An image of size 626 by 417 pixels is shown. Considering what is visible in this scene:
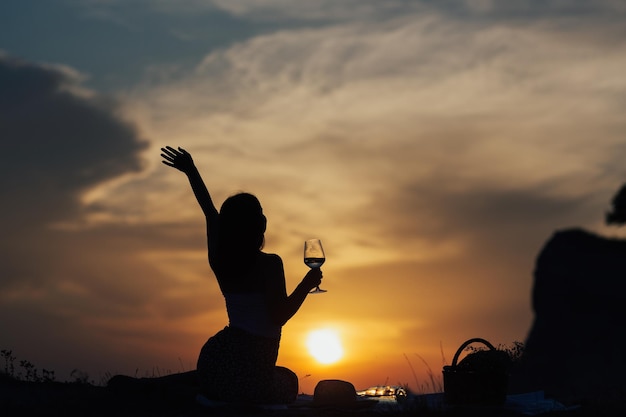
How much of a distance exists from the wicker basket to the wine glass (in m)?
2.21

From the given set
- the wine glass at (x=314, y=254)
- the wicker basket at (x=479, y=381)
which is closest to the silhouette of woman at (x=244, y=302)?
the wine glass at (x=314, y=254)

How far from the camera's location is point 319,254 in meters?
10.4

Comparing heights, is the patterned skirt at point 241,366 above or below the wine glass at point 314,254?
below

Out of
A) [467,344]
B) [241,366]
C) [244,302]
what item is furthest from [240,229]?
[467,344]

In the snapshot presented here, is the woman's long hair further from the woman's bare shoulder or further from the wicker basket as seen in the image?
the wicker basket

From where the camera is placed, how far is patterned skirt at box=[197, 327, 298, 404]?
34.4 feet

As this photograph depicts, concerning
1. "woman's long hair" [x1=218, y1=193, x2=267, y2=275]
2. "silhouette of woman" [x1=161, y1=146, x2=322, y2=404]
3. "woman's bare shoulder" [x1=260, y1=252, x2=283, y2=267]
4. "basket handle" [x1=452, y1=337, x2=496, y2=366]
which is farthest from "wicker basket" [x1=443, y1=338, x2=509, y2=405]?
"woman's long hair" [x1=218, y1=193, x2=267, y2=275]

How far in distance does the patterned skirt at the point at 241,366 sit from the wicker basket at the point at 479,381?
2.29 metres

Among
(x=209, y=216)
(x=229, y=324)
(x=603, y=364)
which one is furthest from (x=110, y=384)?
(x=603, y=364)

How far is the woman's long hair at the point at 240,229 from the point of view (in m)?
9.91

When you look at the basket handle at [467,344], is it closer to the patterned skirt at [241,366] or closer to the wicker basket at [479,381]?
the wicker basket at [479,381]

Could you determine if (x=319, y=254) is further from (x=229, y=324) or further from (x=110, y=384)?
(x=110, y=384)

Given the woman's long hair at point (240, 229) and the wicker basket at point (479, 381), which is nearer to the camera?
the woman's long hair at point (240, 229)

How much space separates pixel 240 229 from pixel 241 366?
184cm
